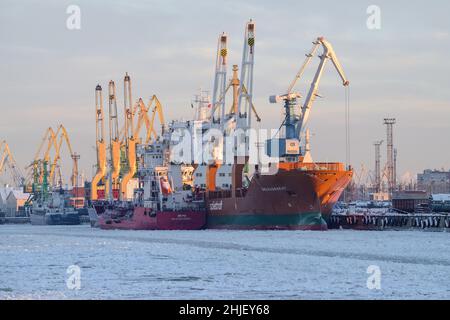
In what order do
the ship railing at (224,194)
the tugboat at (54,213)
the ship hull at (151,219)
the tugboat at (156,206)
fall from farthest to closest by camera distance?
the tugboat at (54,213) < the tugboat at (156,206) < the ship hull at (151,219) < the ship railing at (224,194)

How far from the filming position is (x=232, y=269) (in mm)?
52438

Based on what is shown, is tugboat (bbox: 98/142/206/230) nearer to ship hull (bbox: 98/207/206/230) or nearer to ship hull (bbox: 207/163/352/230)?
ship hull (bbox: 98/207/206/230)

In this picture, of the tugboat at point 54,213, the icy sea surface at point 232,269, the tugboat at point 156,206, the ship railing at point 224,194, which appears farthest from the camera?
the tugboat at point 54,213

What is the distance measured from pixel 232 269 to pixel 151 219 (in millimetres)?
64110

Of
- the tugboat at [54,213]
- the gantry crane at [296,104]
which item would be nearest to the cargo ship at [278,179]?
the gantry crane at [296,104]

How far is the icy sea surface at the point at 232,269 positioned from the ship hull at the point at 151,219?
31.2 m

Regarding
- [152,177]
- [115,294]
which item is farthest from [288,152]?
Answer: [115,294]

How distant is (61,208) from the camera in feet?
620

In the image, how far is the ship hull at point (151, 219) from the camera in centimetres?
11119

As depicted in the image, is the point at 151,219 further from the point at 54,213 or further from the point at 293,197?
the point at 54,213

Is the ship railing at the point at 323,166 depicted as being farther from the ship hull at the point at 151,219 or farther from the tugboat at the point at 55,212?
the tugboat at the point at 55,212

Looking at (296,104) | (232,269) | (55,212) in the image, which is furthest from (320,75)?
(55,212)

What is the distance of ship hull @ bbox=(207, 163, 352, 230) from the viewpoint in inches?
3895
